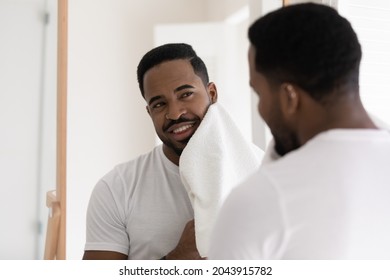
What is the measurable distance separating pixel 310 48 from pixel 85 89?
0.59 meters

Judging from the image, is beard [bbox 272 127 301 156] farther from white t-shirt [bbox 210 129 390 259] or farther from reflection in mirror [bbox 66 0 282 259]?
reflection in mirror [bbox 66 0 282 259]

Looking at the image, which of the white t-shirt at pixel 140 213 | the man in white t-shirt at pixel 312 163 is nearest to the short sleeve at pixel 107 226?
the white t-shirt at pixel 140 213

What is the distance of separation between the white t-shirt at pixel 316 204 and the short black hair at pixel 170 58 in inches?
17.4

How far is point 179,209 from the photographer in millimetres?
853

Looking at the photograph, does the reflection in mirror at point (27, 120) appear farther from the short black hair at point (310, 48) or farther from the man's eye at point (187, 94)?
the short black hair at point (310, 48)

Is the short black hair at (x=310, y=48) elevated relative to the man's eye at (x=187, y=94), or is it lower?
elevated

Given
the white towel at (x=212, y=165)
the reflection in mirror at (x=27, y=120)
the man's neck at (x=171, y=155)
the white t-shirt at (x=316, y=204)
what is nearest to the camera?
the white t-shirt at (x=316, y=204)

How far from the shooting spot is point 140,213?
84 cm

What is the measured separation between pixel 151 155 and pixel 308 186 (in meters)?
0.50

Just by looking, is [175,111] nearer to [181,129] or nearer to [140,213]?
[181,129]

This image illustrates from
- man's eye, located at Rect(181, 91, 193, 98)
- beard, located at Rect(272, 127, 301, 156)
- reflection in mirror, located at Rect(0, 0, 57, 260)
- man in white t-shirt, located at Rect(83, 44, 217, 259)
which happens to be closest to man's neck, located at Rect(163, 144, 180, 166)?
man in white t-shirt, located at Rect(83, 44, 217, 259)

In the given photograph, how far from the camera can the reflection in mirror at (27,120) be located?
99 cm

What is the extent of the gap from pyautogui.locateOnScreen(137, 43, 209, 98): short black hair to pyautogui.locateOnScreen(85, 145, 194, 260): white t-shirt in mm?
178

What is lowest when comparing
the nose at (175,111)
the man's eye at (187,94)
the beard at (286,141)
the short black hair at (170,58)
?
the beard at (286,141)
